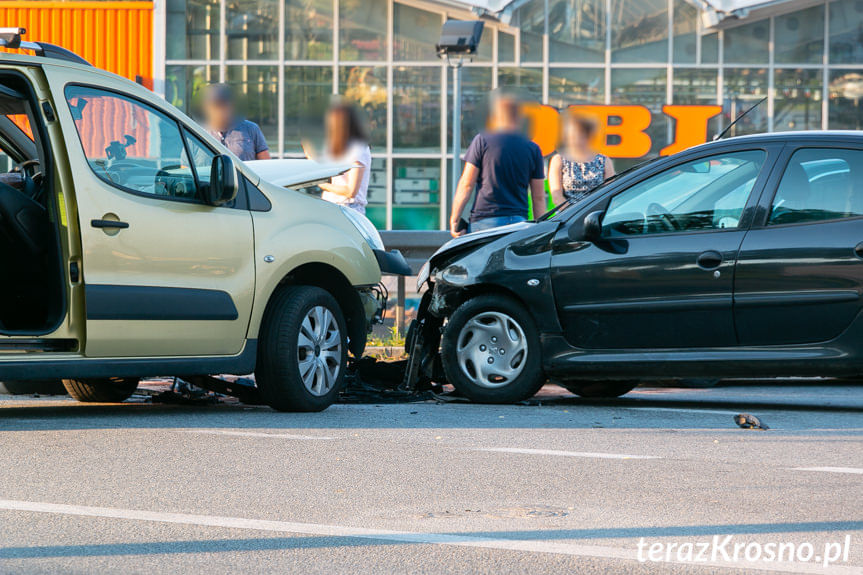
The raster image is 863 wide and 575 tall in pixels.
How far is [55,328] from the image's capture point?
689 cm

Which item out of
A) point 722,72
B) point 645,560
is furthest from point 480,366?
point 722,72

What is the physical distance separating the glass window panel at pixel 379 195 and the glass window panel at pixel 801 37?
7.21 m

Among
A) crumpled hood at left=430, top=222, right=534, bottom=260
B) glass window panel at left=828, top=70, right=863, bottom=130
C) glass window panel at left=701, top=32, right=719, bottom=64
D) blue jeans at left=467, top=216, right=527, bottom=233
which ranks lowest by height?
crumpled hood at left=430, top=222, right=534, bottom=260

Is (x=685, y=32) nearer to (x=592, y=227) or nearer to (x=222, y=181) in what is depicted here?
(x=592, y=227)

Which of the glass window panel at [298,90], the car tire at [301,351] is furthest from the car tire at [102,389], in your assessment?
the glass window panel at [298,90]

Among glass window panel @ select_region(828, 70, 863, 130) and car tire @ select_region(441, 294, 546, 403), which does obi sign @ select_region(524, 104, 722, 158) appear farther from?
car tire @ select_region(441, 294, 546, 403)

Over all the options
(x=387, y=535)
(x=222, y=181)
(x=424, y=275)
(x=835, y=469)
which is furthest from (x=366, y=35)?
(x=387, y=535)

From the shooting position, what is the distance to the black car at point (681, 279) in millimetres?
7926

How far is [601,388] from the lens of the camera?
9.22 meters

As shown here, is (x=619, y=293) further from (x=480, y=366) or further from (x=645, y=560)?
(x=645, y=560)

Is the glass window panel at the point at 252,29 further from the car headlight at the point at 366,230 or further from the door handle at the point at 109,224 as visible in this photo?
the door handle at the point at 109,224

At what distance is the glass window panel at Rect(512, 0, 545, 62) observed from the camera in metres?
24.8

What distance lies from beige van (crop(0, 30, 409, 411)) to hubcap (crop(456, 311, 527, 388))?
797mm

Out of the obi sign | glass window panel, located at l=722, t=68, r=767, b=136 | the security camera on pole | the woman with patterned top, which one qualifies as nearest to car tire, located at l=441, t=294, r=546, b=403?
the woman with patterned top
